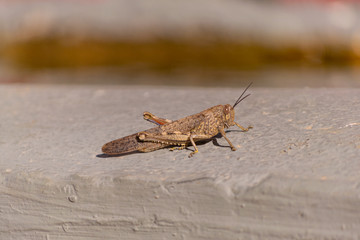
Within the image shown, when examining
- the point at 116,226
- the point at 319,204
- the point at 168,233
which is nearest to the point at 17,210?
the point at 116,226

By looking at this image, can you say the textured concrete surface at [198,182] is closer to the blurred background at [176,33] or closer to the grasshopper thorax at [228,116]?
the grasshopper thorax at [228,116]

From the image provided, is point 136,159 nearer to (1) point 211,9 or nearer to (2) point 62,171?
(2) point 62,171

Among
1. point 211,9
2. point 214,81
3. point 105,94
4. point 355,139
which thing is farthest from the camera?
point 211,9

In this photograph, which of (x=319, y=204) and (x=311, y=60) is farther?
(x=311, y=60)

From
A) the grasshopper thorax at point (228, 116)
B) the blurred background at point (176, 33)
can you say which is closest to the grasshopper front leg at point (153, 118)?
the grasshopper thorax at point (228, 116)

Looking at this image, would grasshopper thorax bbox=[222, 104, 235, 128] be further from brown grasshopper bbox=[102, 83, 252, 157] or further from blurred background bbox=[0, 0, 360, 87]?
blurred background bbox=[0, 0, 360, 87]

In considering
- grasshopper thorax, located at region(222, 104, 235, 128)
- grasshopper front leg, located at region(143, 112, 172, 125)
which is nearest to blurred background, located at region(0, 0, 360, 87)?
grasshopper front leg, located at region(143, 112, 172, 125)

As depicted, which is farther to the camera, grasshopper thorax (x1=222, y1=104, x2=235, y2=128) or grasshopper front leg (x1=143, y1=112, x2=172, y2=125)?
grasshopper front leg (x1=143, y1=112, x2=172, y2=125)
